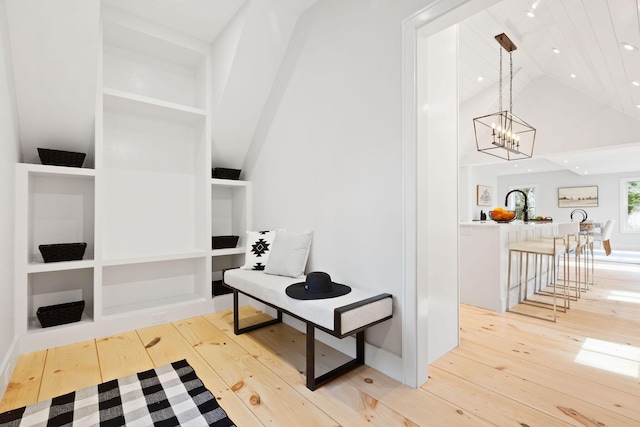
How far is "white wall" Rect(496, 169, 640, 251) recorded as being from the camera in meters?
9.20

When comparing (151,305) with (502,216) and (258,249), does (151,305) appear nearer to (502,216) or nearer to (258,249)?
(258,249)

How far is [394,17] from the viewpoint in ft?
6.14

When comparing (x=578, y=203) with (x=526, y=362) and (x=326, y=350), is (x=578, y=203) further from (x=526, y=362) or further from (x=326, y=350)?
(x=326, y=350)

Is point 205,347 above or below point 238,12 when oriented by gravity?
below

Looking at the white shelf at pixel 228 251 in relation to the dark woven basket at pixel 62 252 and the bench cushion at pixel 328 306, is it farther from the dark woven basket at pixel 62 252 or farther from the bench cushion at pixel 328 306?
the dark woven basket at pixel 62 252

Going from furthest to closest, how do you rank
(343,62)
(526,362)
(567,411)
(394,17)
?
(343,62), (526,362), (394,17), (567,411)

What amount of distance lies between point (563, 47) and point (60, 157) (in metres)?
5.46

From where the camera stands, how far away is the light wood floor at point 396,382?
1.52 meters

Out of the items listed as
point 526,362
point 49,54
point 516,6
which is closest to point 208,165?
point 49,54

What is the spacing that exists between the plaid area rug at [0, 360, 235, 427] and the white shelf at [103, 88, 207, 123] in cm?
223

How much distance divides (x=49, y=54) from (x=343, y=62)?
2.08m

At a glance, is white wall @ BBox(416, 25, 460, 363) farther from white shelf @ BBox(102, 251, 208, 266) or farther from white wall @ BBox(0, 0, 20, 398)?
white wall @ BBox(0, 0, 20, 398)

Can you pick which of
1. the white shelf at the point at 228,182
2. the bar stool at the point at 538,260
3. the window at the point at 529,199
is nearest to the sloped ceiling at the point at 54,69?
the white shelf at the point at 228,182

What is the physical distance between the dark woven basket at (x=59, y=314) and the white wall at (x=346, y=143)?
1761mm
